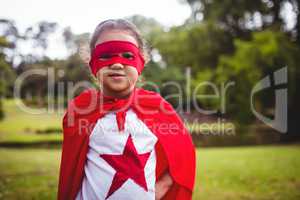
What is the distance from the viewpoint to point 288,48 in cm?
672

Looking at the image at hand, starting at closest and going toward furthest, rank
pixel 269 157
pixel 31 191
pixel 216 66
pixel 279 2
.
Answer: pixel 31 191 → pixel 269 157 → pixel 279 2 → pixel 216 66

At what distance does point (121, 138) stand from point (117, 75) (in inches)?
12.5

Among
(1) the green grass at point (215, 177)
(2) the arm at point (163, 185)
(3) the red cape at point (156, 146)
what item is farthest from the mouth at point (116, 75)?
(1) the green grass at point (215, 177)

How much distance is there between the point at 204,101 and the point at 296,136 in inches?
82.3

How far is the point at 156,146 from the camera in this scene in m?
1.87

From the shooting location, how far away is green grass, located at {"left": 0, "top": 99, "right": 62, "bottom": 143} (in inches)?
174

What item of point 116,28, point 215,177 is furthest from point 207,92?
point 116,28

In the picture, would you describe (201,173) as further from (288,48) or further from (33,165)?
(288,48)

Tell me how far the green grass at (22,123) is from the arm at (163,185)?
292 cm

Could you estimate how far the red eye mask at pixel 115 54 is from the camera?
1.79 meters

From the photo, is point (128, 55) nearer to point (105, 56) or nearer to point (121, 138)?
point (105, 56)

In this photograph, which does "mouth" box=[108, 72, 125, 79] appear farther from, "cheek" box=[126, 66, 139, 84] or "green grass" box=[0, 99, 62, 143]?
"green grass" box=[0, 99, 62, 143]

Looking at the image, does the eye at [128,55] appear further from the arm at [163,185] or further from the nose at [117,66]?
the arm at [163,185]

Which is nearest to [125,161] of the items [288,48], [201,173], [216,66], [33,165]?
[201,173]
